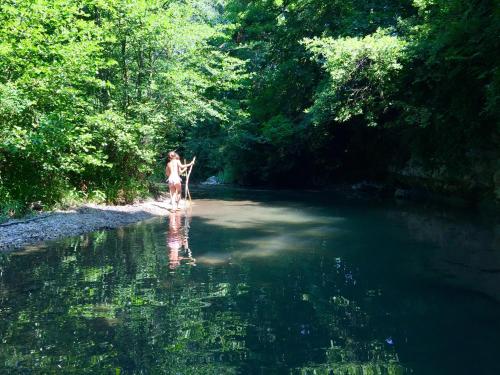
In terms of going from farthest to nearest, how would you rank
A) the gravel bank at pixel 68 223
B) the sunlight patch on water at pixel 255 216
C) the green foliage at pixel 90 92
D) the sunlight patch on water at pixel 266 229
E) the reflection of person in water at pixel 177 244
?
the sunlight patch on water at pixel 255 216 < the green foliage at pixel 90 92 < the gravel bank at pixel 68 223 < the sunlight patch on water at pixel 266 229 < the reflection of person in water at pixel 177 244

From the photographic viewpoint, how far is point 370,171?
84.5ft

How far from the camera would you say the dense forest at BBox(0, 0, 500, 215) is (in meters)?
10.9

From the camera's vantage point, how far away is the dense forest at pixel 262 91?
10.9m

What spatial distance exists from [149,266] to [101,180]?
7.64 m

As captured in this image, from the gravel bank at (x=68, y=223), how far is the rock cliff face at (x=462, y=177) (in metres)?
10.4

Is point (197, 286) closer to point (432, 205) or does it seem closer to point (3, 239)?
point (3, 239)

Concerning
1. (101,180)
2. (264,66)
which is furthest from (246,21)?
(101,180)

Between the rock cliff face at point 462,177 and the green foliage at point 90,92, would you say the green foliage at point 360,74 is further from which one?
the green foliage at point 90,92

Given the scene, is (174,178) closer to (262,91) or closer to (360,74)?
(360,74)

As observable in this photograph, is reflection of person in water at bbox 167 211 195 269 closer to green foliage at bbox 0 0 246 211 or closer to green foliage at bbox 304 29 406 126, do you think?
green foliage at bbox 0 0 246 211

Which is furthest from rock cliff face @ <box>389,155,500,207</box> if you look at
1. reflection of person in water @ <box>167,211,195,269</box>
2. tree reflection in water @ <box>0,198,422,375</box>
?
reflection of person in water @ <box>167,211,195,269</box>

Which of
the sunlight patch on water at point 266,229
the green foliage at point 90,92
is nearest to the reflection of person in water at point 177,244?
the sunlight patch on water at point 266,229

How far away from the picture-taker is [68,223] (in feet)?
35.2

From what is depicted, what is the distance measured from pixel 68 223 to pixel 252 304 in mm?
6532
